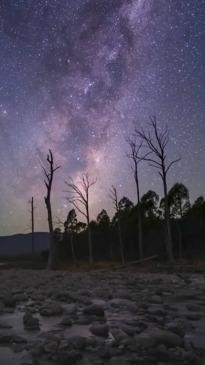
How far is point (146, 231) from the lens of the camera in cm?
5241

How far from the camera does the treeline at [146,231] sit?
157 feet

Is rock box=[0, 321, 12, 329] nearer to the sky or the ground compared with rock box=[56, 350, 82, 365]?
nearer to the sky

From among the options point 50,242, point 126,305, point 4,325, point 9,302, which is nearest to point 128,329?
point 4,325

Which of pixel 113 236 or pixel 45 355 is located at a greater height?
pixel 113 236

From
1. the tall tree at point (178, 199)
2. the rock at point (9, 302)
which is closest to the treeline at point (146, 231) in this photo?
the tall tree at point (178, 199)

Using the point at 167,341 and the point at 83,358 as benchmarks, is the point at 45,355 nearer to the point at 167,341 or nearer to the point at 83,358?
the point at 83,358

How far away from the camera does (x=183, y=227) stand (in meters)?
49.8

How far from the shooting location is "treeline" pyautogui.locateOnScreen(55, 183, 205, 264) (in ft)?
157

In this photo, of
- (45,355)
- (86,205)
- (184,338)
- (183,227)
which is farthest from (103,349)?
(183,227)

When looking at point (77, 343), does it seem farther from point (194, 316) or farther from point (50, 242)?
point (50, 242)

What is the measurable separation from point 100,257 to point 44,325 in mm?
51736

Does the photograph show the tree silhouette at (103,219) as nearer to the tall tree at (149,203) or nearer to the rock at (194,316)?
the tall tree at (149,203)

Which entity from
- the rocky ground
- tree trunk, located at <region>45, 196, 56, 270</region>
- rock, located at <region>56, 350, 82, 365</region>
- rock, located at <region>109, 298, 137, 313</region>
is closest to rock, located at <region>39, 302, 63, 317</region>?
the rocky ground

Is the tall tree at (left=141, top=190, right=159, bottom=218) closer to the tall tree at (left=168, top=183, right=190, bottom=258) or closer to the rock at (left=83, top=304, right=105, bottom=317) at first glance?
the tall tree at (left=168, top=183, right=190, bottom=258)
